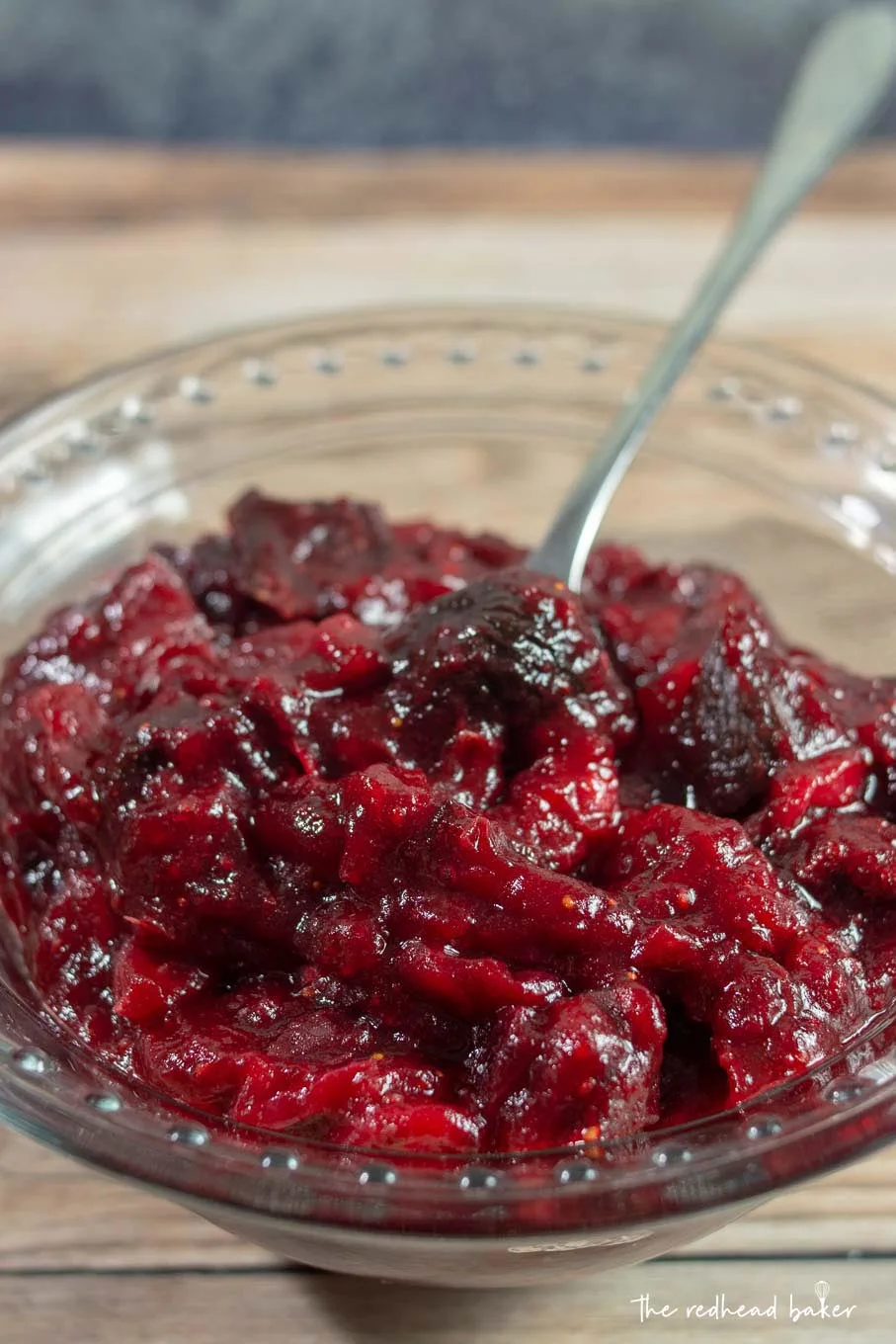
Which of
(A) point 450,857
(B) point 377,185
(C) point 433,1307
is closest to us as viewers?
(A) point 450,857

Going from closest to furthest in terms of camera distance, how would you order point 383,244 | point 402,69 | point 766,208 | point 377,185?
1. point 766,208
2. point 383,244
3. point 377,185
4. point 402,69

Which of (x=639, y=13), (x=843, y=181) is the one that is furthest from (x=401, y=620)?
(x=639, y=13)

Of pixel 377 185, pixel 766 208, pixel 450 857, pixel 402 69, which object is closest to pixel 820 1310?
pixel 450 857

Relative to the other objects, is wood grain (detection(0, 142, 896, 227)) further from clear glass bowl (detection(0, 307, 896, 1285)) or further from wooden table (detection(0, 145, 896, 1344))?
clear glass bowl (detection(0, 307, 896, 1285))

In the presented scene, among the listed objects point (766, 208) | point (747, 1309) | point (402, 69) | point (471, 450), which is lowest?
point (747, 1309)

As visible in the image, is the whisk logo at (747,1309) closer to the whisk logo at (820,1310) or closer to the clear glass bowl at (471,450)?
the whisk logo at (820,1310)

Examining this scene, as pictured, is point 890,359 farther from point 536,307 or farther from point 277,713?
point 277,713

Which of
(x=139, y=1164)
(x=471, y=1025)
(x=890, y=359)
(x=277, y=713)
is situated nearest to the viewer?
(x=139, y=1164)

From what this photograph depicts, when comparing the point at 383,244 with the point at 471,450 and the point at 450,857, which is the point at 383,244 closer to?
the point at 471,450
